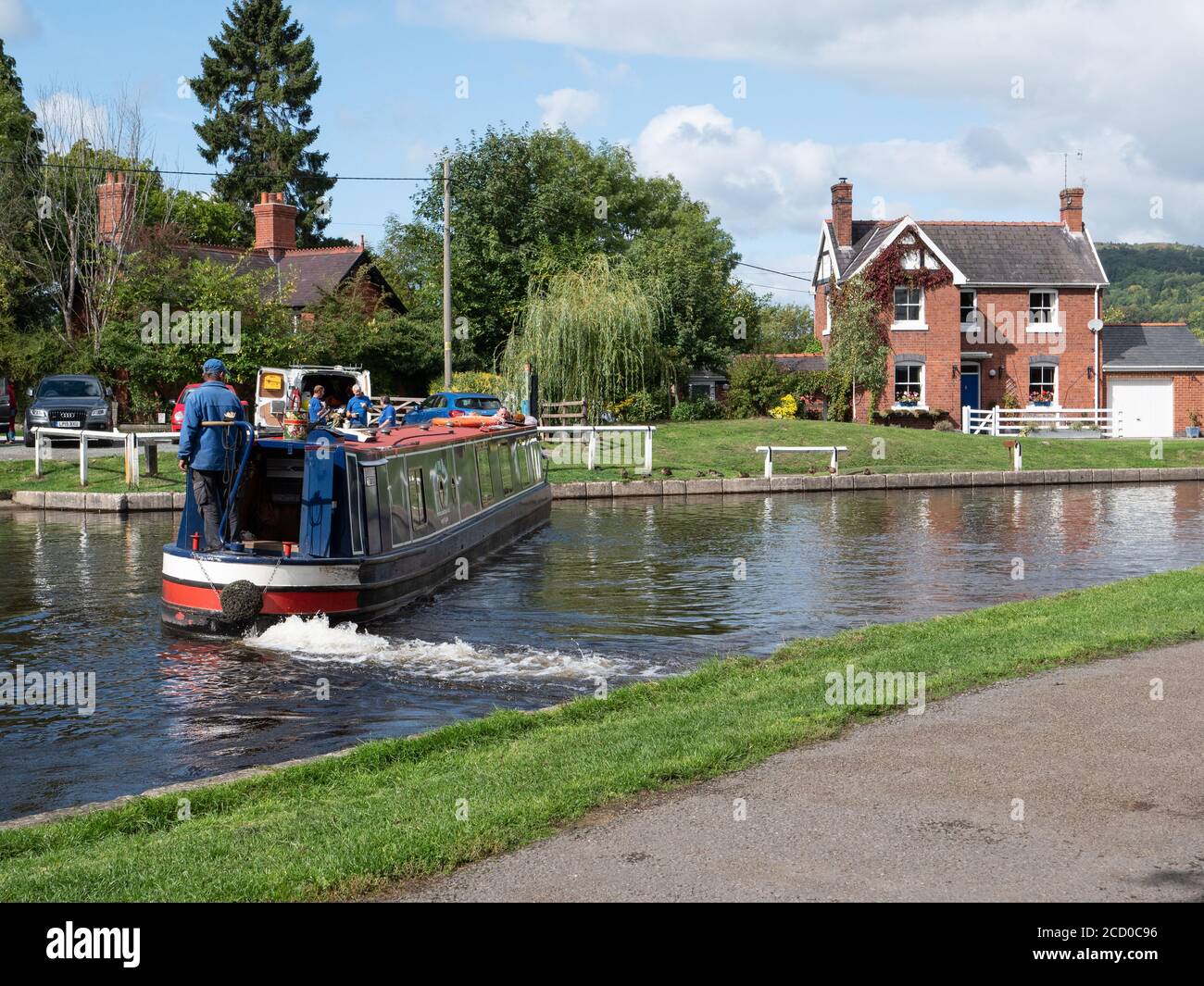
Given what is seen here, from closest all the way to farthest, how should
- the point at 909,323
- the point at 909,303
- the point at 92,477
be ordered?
the point at 92,477 < the point at 909,323 < the point at 909,303

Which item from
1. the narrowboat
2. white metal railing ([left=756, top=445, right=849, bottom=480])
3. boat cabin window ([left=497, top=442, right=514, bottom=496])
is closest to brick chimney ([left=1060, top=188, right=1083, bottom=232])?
white metal railing ([left=756, top=445, right=849, bottom=480])

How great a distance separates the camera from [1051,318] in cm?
4547

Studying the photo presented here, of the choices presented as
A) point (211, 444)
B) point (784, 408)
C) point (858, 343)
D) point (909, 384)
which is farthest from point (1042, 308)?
point (211, 444)

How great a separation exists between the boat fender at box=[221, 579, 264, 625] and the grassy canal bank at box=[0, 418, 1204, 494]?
50.4ft

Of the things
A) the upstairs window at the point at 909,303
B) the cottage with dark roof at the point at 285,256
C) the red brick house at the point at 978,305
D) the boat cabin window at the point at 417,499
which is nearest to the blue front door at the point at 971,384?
the red brick house at the point at 978,305

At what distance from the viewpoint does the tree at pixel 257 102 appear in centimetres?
6212

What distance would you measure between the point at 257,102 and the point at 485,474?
161 ft

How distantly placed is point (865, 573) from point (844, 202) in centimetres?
3334

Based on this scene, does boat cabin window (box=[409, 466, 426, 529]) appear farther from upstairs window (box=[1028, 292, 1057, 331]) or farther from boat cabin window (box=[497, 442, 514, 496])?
upstairs window (box=[1028, 292, 1057, 331])

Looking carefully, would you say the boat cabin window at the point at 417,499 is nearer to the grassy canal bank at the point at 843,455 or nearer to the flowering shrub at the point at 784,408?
the grassy canal bank at the point at 843,455

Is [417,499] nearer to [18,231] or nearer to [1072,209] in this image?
[18,231]

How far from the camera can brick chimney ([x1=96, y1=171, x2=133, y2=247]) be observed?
140 ft

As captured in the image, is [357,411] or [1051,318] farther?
[1051,318]

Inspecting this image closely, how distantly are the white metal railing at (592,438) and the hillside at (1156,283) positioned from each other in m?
66.4
